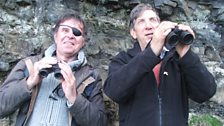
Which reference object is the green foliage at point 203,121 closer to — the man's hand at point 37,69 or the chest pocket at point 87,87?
the chest pocket at point 87,87

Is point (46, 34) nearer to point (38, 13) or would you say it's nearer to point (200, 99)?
point (38, 13)

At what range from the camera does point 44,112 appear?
361 centimetres

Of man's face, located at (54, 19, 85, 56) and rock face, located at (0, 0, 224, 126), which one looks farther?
rock face, located at (0, 0, 224, 126)

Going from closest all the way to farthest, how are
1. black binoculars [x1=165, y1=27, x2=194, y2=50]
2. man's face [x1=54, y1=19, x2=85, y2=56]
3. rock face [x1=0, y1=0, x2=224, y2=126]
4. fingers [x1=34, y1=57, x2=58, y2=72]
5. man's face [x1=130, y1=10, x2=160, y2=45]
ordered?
1. black binoculars [x1=165, y1=27, x2=194, y2=50]
2. fingers [x1=34, y1=57, x2=58, y2=72]
3. man's face [x1=130, y1=10, x2=160, y2=45]
4. man's face [x1=54, y1=19, x2=85, y2=56]
5. rock face [x1=0, y1=0, x2=224, y2=126]

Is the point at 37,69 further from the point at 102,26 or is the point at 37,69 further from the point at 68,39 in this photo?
the point at 102,26

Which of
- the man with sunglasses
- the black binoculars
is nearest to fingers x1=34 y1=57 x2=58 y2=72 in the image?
the man with sunglasses

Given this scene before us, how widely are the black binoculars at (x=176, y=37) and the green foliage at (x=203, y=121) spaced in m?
1.79

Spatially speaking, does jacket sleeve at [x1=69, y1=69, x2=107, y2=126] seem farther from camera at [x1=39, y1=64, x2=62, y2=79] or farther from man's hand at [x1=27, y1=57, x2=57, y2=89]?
man's hand at [x1=27, y1=57, x2=57, y2=89]

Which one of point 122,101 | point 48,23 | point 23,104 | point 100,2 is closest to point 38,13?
point 48,23

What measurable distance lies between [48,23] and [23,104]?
2.12 m

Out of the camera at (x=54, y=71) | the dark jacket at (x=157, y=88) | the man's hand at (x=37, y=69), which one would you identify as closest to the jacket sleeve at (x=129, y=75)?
the dark jacket at (x=157, y=88)

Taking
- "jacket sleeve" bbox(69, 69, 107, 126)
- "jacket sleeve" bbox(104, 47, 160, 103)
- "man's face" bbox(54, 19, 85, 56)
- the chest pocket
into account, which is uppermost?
"man's face" bbox(54, 19, 85, 56)

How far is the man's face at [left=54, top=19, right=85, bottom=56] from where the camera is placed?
3770 millimetres

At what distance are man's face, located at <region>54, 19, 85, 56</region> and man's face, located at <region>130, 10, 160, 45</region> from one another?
0.53 meters
